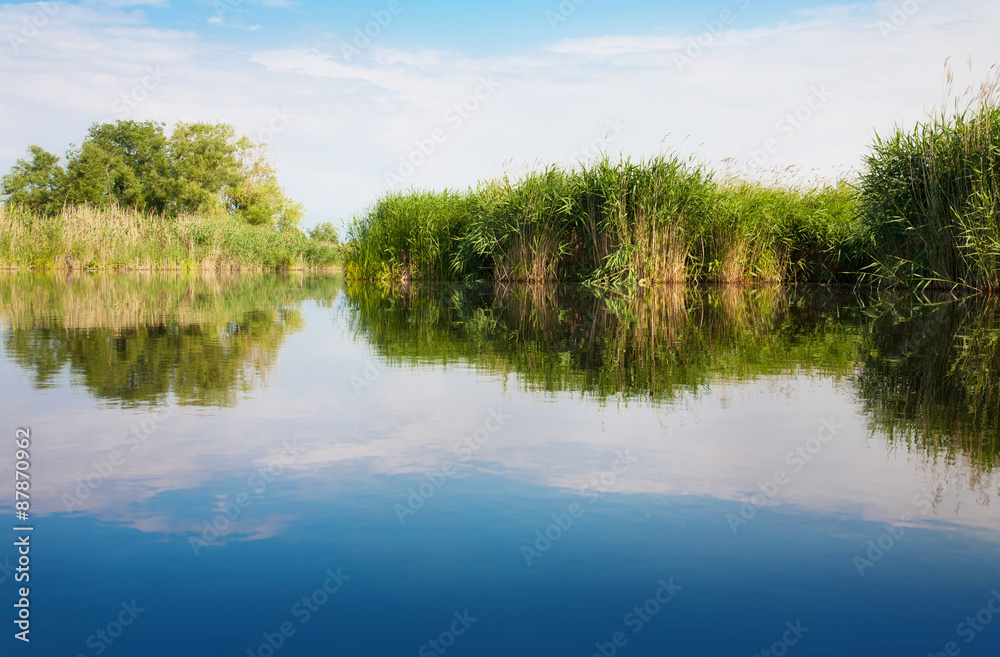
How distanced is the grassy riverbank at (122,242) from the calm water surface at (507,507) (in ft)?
70.3

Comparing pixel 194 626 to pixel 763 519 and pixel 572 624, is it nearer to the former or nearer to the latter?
pixel 572 624

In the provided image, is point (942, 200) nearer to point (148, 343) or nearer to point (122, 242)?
point (148, 343)

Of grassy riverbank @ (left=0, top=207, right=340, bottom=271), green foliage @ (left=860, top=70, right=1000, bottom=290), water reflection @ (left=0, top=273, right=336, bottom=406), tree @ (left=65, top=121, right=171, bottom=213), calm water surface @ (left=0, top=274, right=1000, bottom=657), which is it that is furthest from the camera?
tree @ (left=65, top=121, right=171, bottom=213)

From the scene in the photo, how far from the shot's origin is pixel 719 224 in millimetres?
15711

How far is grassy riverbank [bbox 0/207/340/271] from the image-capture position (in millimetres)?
23484

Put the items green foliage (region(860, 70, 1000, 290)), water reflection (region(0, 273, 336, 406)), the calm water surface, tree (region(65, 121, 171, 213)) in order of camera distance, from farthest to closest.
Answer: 1. tree (region(65, 121, 171, 213))
2. green foliage (region(860, 70, 1000, 290))
3. water reflection (region(0, 273, 336, 406))
4. the calm water surface

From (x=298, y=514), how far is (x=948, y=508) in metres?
2.05

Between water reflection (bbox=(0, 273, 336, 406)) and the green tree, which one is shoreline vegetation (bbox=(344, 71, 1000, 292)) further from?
the green tree

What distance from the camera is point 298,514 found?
7.62ft

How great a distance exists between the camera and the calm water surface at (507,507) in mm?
1732

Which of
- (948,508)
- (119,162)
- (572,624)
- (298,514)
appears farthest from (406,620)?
(119,162)

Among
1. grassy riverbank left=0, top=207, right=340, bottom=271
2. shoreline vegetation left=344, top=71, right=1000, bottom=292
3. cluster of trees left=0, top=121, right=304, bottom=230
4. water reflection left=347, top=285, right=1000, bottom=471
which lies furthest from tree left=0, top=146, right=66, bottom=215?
water reflection left=347, top=285, right=1000, bottom=471

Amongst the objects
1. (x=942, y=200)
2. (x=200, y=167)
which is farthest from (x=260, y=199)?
(x=942, y=200)

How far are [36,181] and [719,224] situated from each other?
48.1m
